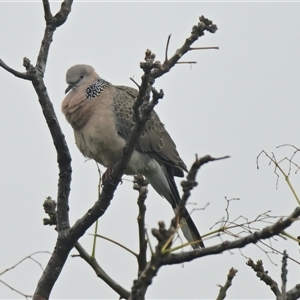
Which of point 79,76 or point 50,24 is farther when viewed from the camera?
point 79,76

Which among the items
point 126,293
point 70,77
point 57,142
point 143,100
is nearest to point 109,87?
point 70,77

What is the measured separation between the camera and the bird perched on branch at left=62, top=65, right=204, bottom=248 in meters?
5.38

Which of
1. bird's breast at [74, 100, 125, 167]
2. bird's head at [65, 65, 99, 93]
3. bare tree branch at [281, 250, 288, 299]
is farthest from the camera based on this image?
bird's head at [65, 65, 99, 93]

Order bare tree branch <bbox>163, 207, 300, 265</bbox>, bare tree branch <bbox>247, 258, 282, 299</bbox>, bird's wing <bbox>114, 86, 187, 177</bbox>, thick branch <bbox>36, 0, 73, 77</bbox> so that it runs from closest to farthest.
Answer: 1. bare tree branch <bbox>163, 207, 300, 265</bbox>
2. bare tree branch <bbox>247, 258, 282, 299</bbox>
3. thick branch <bbox>36, 0, 73, 77</bbox>
4. bird's wing <bbox>114, 86, 187, 177</bbox>

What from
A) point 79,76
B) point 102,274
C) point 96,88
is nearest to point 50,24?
point 102,274

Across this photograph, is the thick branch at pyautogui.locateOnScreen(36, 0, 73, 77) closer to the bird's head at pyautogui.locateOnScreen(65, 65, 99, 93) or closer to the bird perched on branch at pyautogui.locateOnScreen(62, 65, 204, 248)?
the bird perched on branch at pyautogui.locateOnScreen(62, 65, 204, 248)

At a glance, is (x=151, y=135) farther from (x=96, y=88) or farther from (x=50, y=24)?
(x=50, y=24)

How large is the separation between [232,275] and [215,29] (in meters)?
1.09

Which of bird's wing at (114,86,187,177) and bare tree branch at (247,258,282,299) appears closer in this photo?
bare tree branch at (247,258,282,299)

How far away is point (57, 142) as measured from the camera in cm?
357

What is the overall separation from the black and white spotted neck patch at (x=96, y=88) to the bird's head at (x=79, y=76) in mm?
74

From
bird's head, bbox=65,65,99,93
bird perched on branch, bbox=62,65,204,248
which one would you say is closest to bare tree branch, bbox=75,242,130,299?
bird perched on branch, bbox=62,65,204,248

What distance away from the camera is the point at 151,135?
5.87 metres

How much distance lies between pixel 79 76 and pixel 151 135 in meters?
0.85
